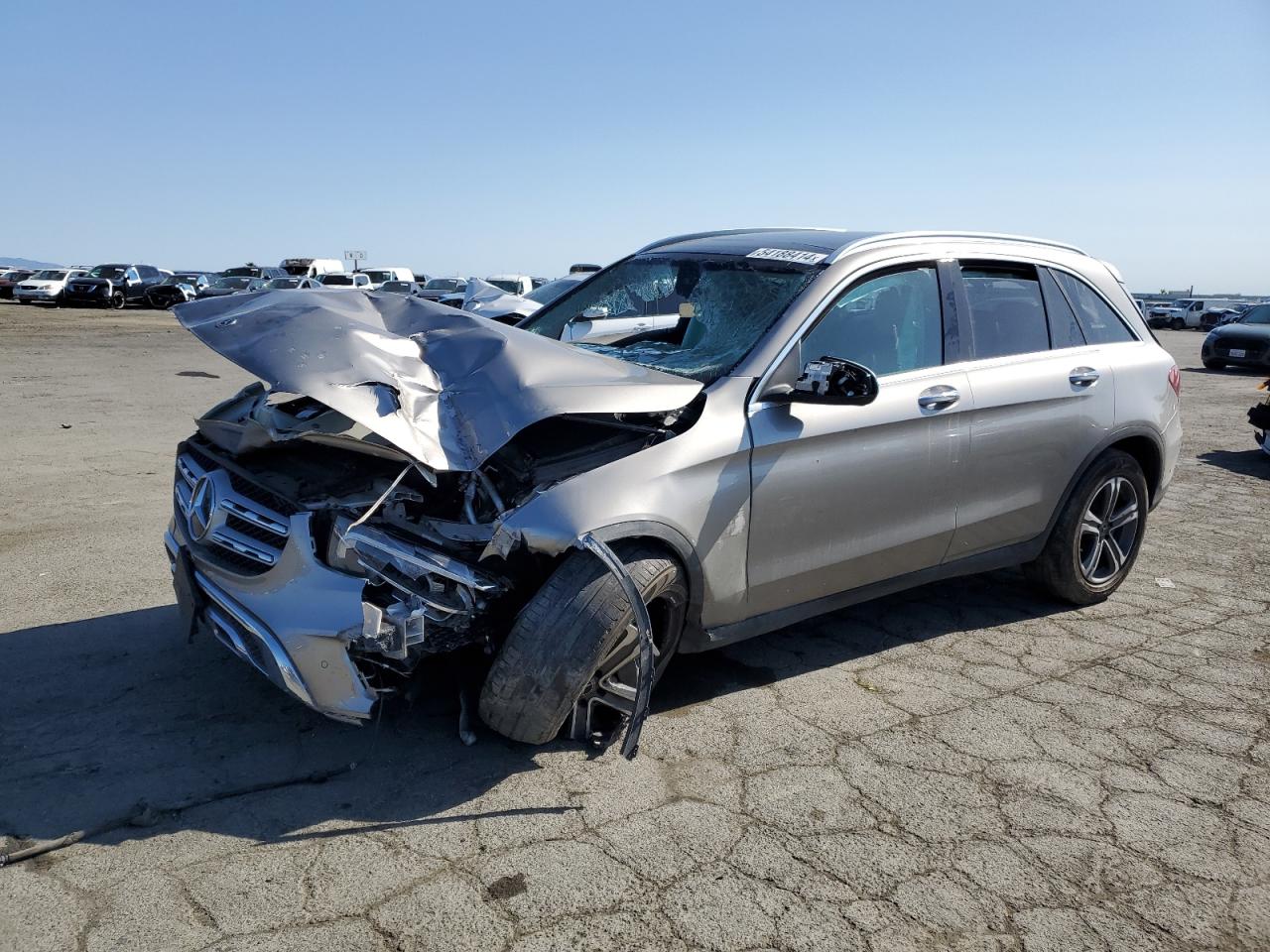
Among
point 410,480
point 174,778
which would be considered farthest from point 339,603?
point 174,778

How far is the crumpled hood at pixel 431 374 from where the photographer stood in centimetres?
318

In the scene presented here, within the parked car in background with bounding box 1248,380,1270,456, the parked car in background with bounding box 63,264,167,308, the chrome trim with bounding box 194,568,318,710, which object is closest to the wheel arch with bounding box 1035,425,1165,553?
the chrome trim with bounding box 194,568,318,710

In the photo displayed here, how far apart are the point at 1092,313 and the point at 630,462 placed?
9.95 feet

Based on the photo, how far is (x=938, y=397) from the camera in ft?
13.6

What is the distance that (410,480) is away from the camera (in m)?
3.42

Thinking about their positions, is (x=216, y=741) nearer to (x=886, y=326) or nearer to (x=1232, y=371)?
(x=886, y=326)

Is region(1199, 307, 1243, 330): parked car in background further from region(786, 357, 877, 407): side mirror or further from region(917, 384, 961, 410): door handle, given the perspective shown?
Answer: region(786, 357, 877, 407): side mirror

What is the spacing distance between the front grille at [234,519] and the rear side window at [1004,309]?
303 cm

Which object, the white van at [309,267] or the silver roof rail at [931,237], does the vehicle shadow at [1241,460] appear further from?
the white van at [309,267]

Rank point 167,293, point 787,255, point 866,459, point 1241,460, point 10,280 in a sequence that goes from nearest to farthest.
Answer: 1. point 866,459
2. point 787,255
3. point 1241,460
4. point 167,293
5. point 10,280

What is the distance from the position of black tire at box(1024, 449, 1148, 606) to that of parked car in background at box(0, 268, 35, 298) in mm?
40892

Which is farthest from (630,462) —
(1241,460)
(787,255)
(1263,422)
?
(1241,460)

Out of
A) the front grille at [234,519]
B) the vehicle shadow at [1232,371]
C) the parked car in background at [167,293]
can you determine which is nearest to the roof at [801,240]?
the front grille at [234,519]

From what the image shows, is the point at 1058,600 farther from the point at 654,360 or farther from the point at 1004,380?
the point at 654,360
